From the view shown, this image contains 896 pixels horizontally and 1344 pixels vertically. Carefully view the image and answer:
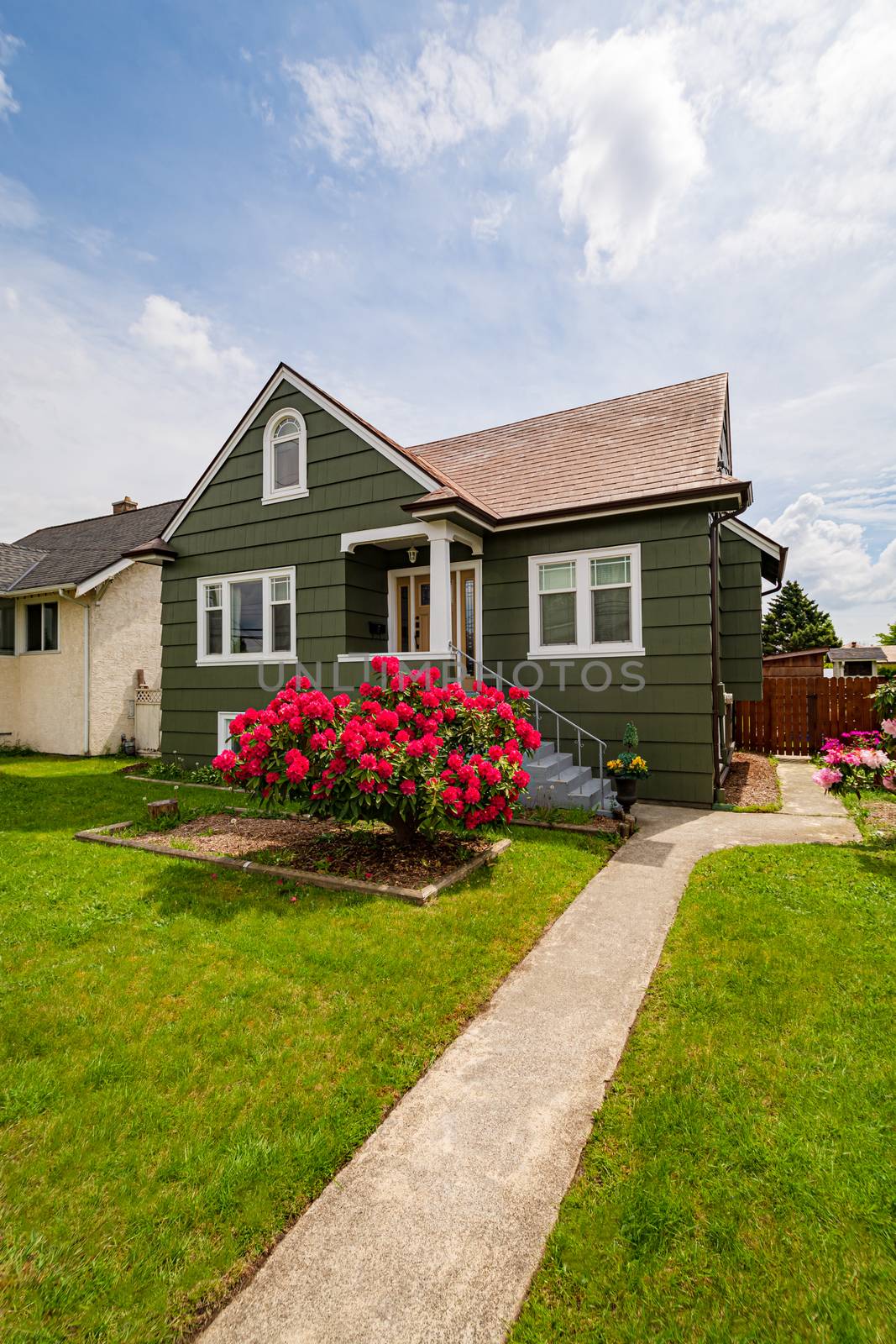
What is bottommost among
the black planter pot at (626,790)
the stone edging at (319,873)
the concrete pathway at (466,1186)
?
the concrete pathway at (466,1186)

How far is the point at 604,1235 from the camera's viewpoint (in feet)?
6.50

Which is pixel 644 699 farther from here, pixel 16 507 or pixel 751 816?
pixel 16 507

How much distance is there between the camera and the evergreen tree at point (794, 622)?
4709 centimetres

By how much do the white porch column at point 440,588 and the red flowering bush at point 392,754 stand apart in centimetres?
278

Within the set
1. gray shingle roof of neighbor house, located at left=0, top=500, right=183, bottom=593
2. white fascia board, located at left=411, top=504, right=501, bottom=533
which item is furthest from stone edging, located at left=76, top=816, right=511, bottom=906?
gray shingle roof of neighbor house, located at left=0, top=500, right=183, bottom=593

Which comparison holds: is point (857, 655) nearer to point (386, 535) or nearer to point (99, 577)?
point (386, 535)

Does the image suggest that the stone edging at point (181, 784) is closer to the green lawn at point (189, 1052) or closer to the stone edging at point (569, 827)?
the green lawn at point (189, 1052)

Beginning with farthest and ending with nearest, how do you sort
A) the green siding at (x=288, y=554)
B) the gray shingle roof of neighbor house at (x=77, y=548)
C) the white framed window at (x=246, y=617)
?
the gray shingle roof of neighbor house at (x=77, y=548)
the white framed window at (x=246, y=617)
the green siding at (x=288, y=554)

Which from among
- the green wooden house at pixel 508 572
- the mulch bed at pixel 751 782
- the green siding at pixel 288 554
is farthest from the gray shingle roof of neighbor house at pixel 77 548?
the mulch bed at pixel 751 782

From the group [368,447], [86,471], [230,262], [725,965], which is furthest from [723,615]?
[86,471]

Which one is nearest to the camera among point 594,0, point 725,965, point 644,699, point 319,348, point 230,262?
point 725,965

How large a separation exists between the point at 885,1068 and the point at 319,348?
13.0 meters

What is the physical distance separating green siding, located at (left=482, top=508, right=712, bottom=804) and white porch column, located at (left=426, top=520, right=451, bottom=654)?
65.9 inches

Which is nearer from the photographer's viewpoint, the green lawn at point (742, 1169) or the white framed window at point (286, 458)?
the green lawn at point (742, 1169)
